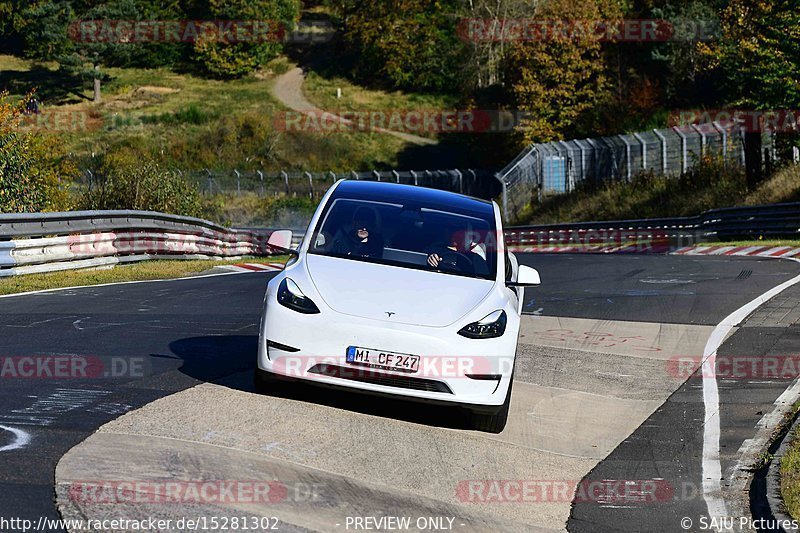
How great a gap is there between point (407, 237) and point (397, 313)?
1375 millimetres

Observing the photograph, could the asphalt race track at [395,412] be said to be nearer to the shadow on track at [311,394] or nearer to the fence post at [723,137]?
the shadow on track at [311,394]

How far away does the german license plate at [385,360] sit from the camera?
8.20 meters

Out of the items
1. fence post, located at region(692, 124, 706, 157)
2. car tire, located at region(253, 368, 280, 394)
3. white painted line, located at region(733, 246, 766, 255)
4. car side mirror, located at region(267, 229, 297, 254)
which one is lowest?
fence post, located at region(692, 124, 706, 157)

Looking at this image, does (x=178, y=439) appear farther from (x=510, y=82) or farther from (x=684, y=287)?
(x=510, y=82)

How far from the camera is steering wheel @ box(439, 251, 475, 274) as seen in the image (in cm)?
941

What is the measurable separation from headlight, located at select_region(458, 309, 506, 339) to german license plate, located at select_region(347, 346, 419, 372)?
0.44 metres

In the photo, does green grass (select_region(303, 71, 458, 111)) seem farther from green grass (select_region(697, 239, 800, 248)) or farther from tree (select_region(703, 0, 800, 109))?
green grass (select_region(697, 239, 800, 248))

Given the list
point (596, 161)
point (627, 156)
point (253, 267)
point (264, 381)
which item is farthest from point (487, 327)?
point (596, 161)

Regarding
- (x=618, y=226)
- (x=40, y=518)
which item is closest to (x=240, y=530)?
(x=40, y=518)

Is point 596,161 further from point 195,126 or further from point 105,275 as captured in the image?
point 195,126

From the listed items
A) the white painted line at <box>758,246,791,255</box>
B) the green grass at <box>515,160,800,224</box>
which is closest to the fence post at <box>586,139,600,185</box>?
the green grass at <box>515,160,800,224</box>

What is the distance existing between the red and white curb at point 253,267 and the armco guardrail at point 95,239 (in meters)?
0.47

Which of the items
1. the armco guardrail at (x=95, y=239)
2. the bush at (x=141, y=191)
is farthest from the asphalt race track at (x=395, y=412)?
the bush at (x=141, y=191)

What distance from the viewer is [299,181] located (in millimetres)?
70625
